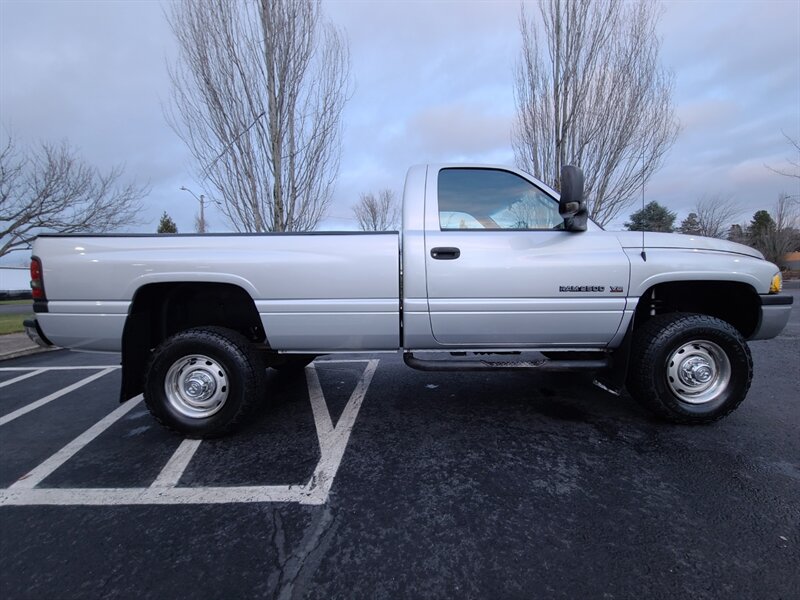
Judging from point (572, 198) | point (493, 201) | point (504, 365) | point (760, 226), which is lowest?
point (504, 365)

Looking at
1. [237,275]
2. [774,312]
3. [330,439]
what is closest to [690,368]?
[774,312]

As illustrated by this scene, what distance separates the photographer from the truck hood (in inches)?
119

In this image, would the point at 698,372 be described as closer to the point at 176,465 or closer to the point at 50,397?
the point at 176,465

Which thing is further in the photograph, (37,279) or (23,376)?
(23,376)

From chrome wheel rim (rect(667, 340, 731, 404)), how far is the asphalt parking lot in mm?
274

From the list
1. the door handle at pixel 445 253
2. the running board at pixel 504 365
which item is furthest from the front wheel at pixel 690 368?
the door handle at pixel 445 253

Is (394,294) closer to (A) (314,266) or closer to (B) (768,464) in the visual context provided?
(A) (314,266)

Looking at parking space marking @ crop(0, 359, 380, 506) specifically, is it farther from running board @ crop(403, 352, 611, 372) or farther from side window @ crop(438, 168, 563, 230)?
side window @ crop(438, 168, 563, 230)

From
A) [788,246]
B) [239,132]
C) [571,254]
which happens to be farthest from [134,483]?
[788,246]

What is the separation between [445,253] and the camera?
2908 millimetres

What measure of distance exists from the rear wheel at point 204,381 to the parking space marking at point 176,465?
8 cm

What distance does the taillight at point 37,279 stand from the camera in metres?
2.86

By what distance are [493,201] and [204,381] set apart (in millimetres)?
2735

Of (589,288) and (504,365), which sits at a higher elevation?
(589,288)
